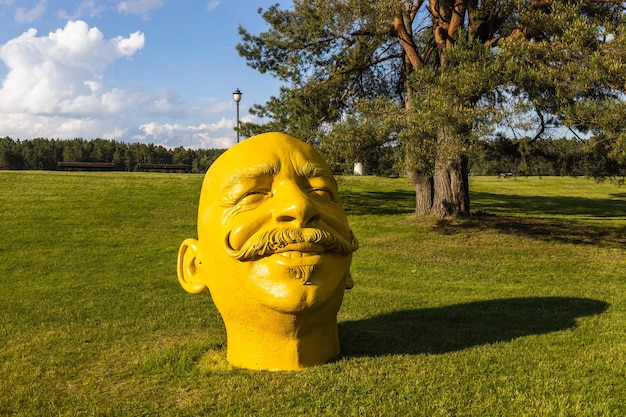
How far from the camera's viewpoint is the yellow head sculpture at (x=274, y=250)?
429 centimetres

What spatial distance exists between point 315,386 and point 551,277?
7225mm

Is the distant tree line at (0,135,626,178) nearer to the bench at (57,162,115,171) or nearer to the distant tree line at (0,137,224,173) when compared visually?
the bench at (57,162,115,171)

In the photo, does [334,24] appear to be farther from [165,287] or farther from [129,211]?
[129,211]

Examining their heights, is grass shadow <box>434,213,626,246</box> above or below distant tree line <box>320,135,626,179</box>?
below

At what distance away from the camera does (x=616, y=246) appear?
41.4 ft

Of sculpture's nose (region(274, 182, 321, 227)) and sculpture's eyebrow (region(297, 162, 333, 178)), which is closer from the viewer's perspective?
sculpture's nose (region(274, 182, 321, 227))

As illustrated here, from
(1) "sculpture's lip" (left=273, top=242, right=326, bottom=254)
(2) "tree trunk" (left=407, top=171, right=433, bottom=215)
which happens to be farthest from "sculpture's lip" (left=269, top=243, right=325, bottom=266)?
(2) "tree trunk" (left=407, top=171, right=433, bottom=215)

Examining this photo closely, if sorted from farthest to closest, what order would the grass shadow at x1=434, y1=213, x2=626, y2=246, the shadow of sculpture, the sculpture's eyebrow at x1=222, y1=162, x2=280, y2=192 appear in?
the grass shadow at x1=434, y1=213, x2=626, y2=246 → the shadow of sculpture → the sculpture's eyebrow at x1=222, y1=162, x2=280, y2=192

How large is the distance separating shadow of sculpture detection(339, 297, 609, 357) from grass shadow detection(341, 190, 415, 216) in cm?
1055

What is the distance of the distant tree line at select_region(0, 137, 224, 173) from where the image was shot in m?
62.7

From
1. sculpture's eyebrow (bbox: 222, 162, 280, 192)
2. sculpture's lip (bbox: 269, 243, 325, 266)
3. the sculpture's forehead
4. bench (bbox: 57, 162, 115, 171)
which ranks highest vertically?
bench (bbox: 57, 162, 115, 171)

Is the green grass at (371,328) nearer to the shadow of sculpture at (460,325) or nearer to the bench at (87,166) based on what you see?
the shadow of sculpture at (460,325)

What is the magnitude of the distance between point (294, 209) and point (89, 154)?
73.3 metres

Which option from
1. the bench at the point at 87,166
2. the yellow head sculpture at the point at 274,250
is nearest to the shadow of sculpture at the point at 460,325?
the yellow head sculpture at the point at 274,250
